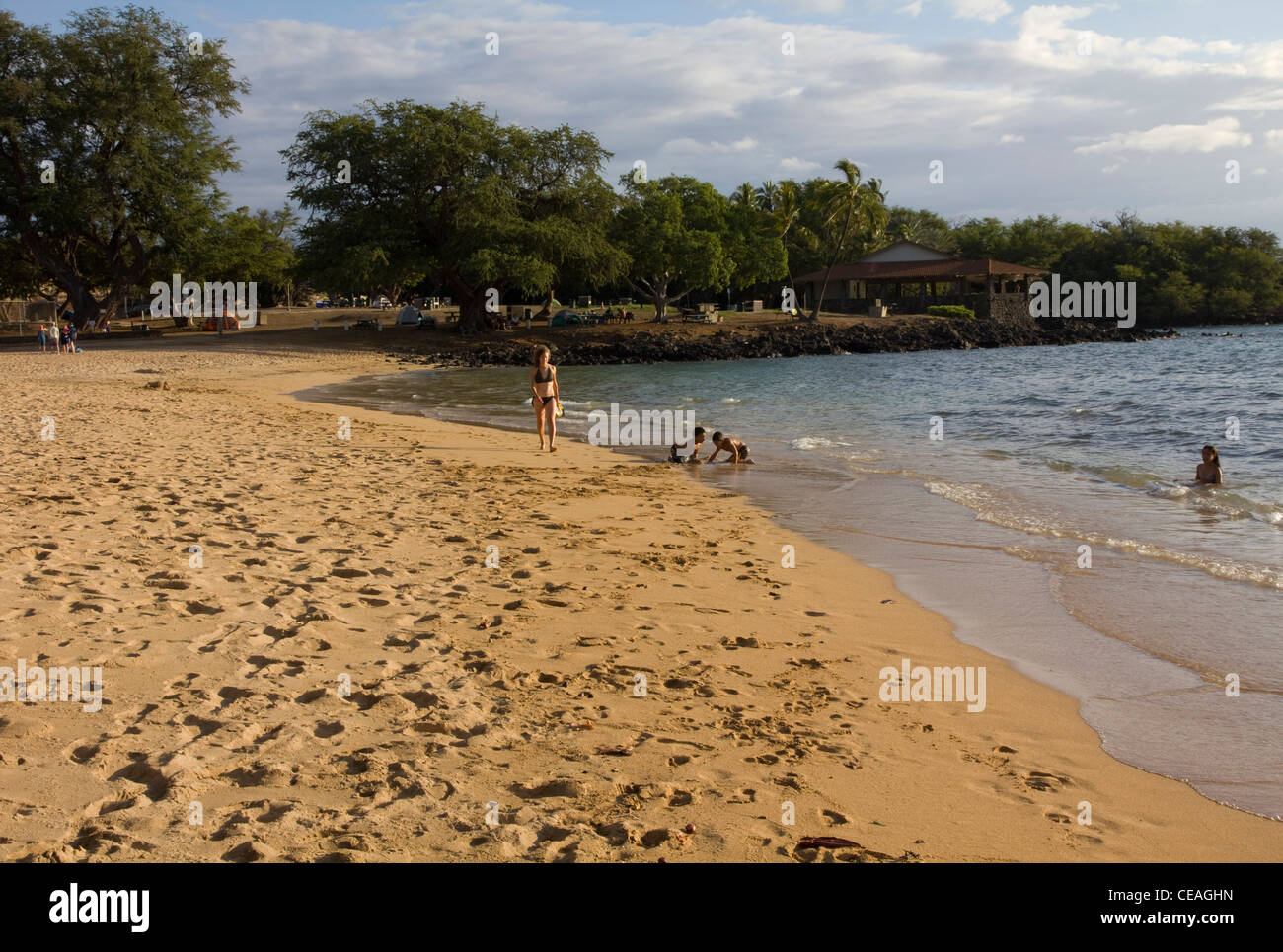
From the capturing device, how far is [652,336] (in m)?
55.0

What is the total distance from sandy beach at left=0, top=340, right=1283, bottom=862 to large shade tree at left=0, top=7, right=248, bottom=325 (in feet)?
142

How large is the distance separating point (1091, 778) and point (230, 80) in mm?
55484

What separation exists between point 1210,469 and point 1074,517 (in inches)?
146

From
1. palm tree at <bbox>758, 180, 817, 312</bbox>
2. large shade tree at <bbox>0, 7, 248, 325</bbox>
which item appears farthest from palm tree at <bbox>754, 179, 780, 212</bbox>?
large shade tree at <bbox>0, 7, 248, 325</bbox>

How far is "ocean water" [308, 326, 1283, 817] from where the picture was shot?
18.8ft

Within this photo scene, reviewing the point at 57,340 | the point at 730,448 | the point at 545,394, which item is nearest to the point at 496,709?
the point at 730,448

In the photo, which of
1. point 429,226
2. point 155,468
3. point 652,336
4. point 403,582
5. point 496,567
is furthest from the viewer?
point 652,336

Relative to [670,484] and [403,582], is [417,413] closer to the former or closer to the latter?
[670,484]

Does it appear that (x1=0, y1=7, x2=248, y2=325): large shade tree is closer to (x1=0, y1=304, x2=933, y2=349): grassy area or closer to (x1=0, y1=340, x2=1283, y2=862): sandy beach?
(x1=0, y1=304, x2=933, y2=349): grassy area

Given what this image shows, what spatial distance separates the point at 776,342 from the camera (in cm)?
5978

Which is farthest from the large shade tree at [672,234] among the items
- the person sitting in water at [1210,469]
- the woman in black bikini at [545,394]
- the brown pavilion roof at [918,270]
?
the person sitting in water at [1210,469]

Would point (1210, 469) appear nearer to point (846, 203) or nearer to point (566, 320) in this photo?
point (566, 320)
